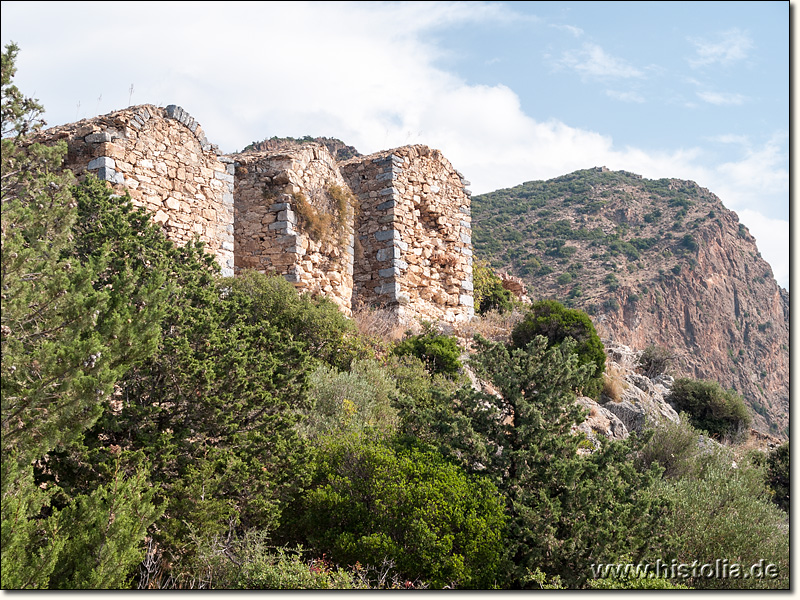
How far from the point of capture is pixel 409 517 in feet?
21.8

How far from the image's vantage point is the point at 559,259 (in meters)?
34.7

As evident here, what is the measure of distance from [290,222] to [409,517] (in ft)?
22.9

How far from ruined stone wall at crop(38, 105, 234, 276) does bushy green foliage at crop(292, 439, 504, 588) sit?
5.01 meters

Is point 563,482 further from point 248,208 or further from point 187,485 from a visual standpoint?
point 248,208

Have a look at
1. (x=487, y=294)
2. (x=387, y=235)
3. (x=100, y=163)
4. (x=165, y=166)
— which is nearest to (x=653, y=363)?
(x=487, y=294)

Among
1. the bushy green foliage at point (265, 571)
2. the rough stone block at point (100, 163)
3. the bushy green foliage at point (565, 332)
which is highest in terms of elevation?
the rough stone block at point (100, 163)

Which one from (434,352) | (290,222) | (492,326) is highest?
(290,222)

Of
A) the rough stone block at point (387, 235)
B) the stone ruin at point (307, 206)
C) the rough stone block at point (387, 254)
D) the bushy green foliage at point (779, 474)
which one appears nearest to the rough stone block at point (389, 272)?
the stone ruin at point (307, 206)

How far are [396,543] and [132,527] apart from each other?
2192 millimetres

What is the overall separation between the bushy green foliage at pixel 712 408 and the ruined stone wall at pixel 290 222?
7.20 metres

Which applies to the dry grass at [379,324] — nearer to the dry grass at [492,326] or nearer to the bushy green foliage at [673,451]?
the dry grass at [492,326]

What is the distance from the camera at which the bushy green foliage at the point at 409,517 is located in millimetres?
6449

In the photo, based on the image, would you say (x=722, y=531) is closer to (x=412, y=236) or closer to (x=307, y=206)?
(x=307, y=206)

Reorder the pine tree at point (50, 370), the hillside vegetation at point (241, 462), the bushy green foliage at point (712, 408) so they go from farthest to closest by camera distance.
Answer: the bushy green foliage at point (712, 408), the hillside vegetation at point (241, 462), the pine tree at point (50, 370)
